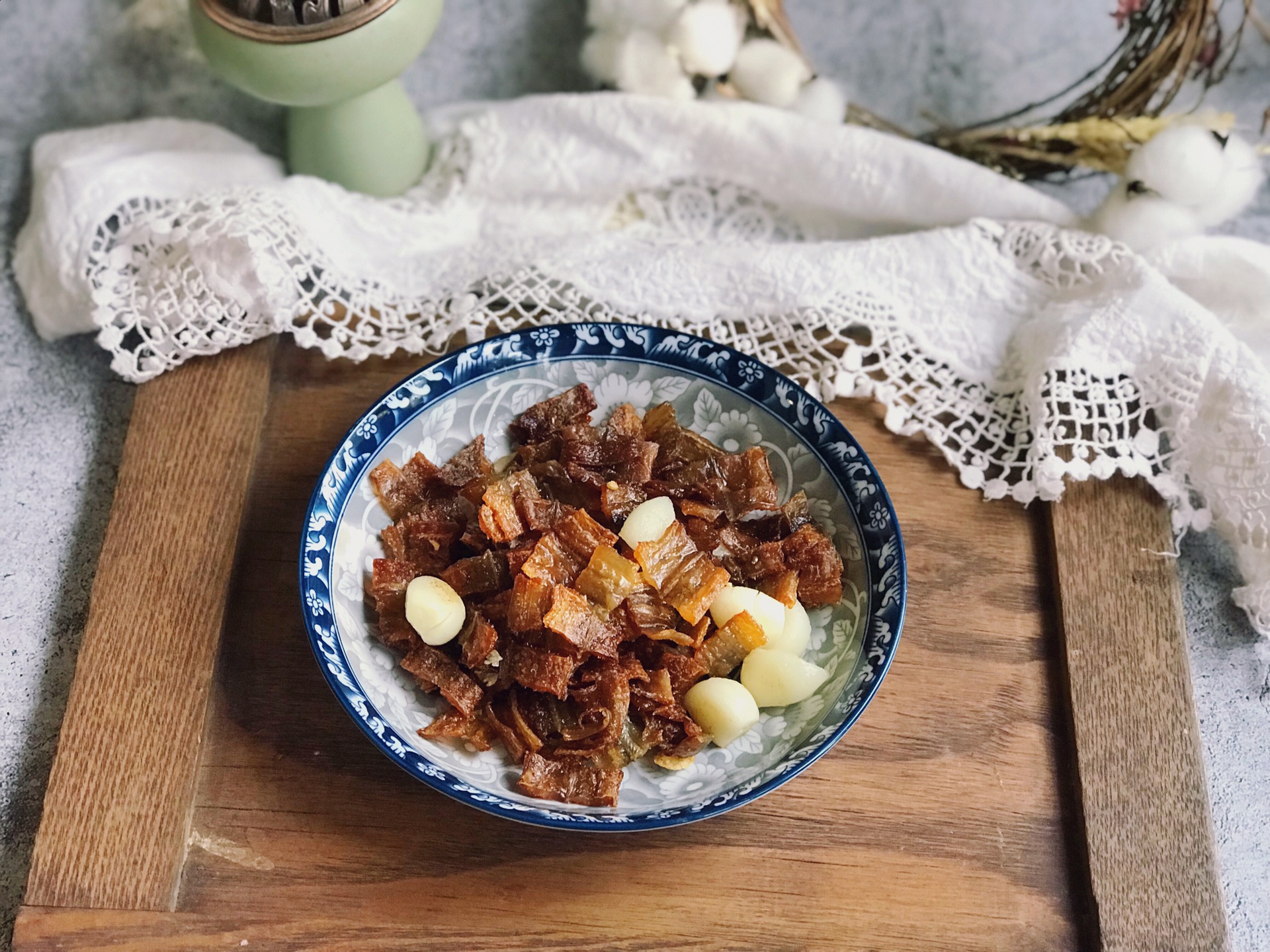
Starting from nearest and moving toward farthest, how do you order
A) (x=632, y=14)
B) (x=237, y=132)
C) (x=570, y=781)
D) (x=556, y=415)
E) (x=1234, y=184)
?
(x=570, y=781) → (x=556, y=415) → (x=1234, y=184) → (x=632, y=14) → (x=237, y=132)

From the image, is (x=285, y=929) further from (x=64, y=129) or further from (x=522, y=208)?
(x=64, y=129)

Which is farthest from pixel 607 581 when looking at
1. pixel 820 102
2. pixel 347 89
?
pixel 820 102

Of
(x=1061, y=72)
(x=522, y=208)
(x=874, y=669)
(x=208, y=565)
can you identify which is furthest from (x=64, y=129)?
(x=1061, y=72)

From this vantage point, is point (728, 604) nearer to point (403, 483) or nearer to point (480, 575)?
→ point (480, 575)

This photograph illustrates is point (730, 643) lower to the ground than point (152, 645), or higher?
higher

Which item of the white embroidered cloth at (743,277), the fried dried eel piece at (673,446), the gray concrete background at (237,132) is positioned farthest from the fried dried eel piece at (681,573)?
the gray concrete background at (237,132)

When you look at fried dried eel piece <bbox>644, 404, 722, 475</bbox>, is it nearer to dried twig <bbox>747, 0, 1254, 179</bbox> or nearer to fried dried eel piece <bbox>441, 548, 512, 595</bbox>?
fried dried eel piece <bbox>441, 548, 512, 595</bbox>

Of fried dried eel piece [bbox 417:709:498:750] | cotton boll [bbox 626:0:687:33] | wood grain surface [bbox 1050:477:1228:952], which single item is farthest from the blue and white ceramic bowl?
cotton boll [bbox 626:0:687:33]

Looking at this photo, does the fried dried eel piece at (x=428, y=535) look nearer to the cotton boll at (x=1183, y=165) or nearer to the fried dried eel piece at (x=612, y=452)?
the fried dried eel piece at (x=612, y=452)
